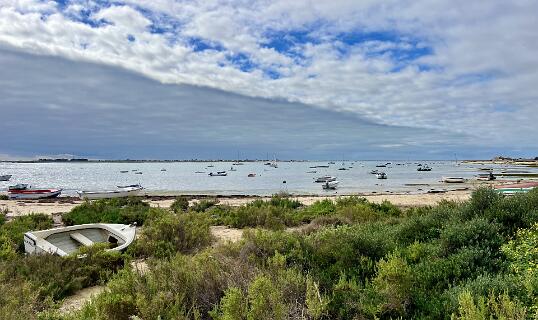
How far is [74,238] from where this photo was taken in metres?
11.1

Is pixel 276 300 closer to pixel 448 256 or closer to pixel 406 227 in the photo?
pixel 448 256

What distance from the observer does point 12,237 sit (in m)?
11.1

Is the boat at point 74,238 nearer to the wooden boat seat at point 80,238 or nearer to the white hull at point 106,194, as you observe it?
the wooden boat seat at point 80,238

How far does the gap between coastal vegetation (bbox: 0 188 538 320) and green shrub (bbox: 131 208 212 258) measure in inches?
15.9

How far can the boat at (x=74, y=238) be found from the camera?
9.27 meters

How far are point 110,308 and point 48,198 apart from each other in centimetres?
3760

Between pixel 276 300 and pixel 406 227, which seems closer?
pixel 276 300

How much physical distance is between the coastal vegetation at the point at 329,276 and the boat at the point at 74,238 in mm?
674

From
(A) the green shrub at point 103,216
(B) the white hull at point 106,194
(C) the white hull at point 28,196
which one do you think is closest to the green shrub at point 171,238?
(A) the green shrub at point 103,216

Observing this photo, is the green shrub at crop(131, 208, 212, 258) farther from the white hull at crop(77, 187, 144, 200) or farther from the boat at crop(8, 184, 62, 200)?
the boat at crop(8, 184, 62, 200)

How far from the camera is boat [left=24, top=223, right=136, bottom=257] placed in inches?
365

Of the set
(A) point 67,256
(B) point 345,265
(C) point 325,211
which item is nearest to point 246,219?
(C) point 325,211

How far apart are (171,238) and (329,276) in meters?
6.30

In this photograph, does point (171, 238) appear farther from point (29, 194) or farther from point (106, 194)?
point (29, 194)
